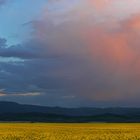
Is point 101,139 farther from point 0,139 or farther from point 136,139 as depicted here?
point 0,139

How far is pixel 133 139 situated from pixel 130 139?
0.40 meters

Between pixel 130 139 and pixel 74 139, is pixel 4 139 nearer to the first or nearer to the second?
pixel 74 139

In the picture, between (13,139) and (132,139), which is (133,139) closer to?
(132,139)

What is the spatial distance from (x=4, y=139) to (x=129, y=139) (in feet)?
52.3

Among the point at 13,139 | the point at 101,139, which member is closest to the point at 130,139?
the point at 101,139

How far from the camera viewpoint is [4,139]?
175 feet

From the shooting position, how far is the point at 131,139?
53844mm

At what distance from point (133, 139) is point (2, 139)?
16.7m

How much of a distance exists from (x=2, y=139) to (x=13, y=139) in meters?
2.12

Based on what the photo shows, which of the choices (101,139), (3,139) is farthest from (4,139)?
(101,139)

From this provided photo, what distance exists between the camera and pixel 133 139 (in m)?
53.7

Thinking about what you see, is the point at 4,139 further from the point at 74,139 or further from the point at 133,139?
the point at 133,139

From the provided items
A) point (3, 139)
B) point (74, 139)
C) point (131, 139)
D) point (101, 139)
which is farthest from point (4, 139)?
point (131, 139)

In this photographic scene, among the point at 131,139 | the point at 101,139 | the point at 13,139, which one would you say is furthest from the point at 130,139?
the point at 13,139
